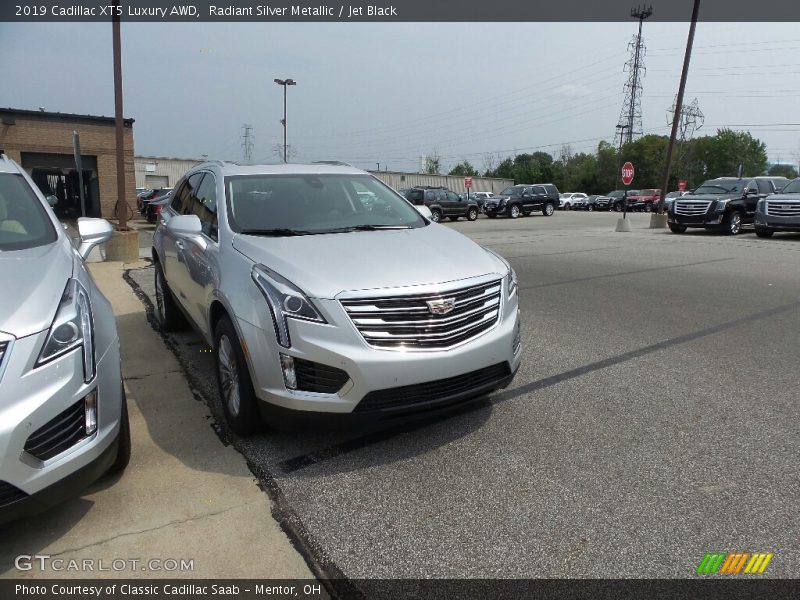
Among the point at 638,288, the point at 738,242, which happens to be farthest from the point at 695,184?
the point at 638,288

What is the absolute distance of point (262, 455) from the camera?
3.41 m

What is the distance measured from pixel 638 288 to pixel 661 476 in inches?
237

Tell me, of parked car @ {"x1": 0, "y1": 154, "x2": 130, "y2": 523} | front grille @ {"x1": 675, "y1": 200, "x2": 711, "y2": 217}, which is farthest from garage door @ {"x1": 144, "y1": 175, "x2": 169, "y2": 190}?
parked car @ {"x1": 0, "y1": 154, "x2": 130, "y2": 523}

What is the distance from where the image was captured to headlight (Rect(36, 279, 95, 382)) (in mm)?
2418

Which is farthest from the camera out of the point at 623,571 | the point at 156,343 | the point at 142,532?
the point at 156,343

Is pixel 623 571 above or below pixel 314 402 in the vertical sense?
below

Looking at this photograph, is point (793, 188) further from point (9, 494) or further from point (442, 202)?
point (9, 494)

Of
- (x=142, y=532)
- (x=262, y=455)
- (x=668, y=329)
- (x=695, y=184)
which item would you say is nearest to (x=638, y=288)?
(x=668, y=329)

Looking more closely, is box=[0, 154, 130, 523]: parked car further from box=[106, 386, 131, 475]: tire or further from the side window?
the side window

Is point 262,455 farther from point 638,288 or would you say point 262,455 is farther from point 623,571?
point 638,288

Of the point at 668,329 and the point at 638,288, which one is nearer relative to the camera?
the point at 668,329

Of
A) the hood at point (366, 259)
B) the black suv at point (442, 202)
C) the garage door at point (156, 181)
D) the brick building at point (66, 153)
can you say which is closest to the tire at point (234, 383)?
the hood at point (366, 259)

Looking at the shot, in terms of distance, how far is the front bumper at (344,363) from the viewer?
9.91ft

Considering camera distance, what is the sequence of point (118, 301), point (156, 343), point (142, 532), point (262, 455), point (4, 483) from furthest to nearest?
point (118, 301), point (156, 343), point (262, 455), point (142, 532), point (4, 483)
